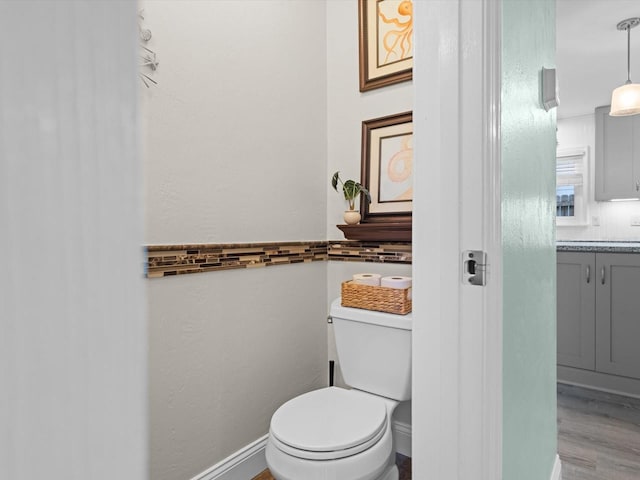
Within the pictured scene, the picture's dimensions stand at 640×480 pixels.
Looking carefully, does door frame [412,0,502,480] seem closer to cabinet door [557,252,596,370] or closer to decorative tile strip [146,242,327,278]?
decorative tile strip [146,242,327,278]

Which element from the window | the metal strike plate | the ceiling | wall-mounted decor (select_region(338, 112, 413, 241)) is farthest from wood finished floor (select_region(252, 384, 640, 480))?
the window

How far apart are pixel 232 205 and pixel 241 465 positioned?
103cm

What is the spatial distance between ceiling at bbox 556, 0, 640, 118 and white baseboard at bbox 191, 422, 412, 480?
8.85 feet

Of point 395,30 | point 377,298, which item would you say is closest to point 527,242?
point 377,298

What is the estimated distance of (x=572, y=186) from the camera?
4551 mm

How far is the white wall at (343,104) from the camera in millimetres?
1934

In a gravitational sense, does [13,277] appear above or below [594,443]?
above

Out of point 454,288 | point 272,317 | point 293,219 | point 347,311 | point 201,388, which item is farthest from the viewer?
point 293,219

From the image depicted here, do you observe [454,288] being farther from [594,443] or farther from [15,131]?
[594,443]

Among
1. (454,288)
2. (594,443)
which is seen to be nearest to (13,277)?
(454,288)

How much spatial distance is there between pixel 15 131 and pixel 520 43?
114 centimetres

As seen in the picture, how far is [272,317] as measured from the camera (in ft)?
5.66

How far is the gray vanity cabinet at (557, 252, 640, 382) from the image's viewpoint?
2.45 meters

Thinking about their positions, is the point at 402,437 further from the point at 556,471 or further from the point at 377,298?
the point at 377,298
